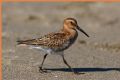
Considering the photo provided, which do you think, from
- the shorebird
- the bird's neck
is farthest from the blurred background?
the bird's neck

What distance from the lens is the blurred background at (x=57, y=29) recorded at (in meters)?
13.8

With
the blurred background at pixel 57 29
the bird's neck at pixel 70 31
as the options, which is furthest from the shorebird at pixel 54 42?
the blurred background at pixel 57 29

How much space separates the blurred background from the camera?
45.2 feet

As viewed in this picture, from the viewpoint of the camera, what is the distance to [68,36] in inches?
539

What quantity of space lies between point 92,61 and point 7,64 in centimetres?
234

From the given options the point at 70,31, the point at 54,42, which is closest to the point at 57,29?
the point at 70,31

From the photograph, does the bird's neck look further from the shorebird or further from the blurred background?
the blurred background

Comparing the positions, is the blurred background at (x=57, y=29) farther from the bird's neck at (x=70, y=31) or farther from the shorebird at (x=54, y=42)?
the bird's neck at (x=70, y=31)

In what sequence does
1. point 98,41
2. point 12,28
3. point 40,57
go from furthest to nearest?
1. point 12,28
2. point 98,41
3. point 40,57

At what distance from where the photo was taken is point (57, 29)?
22.8 m

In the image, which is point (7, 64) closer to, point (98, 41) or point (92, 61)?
point (92, 61)

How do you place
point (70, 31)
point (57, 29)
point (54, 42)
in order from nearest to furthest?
point (54, 42), point (70, 31), point (57, 29)

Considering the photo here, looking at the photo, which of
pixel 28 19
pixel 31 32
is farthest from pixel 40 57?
pixel 28 19

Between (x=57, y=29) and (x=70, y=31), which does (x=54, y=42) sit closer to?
(x=70, y=31)
